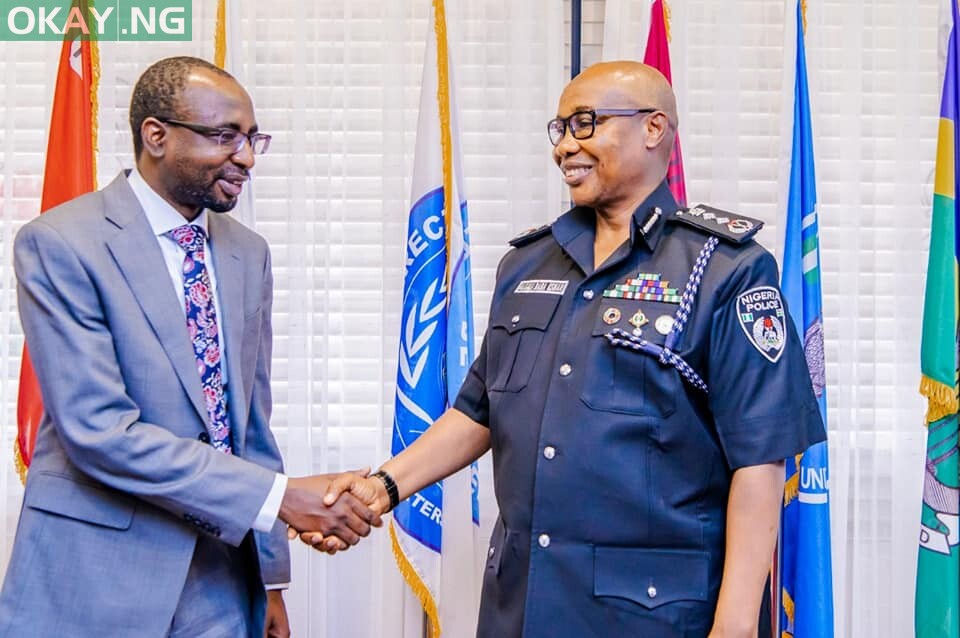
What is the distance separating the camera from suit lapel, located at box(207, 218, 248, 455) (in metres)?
1.89

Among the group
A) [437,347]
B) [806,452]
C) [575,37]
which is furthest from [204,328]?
[806,452]

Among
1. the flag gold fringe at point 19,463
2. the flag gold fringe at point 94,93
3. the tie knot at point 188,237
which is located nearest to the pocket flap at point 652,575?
the tie knot at point 188,237

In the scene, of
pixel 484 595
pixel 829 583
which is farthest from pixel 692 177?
pixel 484 595

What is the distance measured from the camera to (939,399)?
2.49 metres

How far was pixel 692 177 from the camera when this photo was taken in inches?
125

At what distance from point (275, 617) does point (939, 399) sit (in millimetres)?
1603

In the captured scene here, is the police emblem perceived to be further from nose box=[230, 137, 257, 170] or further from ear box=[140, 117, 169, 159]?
ear box=[140, 117, 169, 159]

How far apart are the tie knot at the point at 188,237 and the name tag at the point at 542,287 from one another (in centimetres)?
60

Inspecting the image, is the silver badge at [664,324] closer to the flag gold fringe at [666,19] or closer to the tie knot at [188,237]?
the tie knot at [188,237]

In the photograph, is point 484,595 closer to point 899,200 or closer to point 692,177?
point 692,177

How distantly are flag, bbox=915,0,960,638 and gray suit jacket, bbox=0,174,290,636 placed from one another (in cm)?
162

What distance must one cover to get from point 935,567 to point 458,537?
121cm

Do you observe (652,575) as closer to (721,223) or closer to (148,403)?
(721,223)

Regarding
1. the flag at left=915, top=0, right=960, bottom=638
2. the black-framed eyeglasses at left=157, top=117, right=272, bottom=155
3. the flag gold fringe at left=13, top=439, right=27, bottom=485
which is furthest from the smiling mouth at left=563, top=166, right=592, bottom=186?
the flag gold fringe at left=13, top=439, right=27, bottom=485
